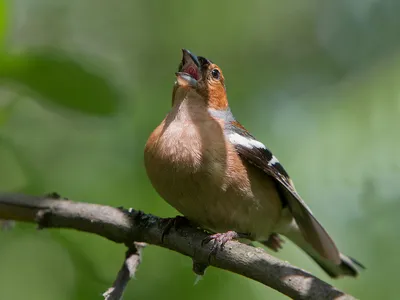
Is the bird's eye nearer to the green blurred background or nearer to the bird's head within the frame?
the bird's head

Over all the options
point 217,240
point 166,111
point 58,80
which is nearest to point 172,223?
point 217,240

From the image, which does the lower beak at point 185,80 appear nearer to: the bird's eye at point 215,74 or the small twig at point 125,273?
the bird's eye at point 215,74

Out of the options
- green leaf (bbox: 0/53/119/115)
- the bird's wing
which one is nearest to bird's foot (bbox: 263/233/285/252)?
the bird's wing

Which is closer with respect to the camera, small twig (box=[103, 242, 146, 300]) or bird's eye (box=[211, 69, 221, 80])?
small twig (box=[103, 242, 146, 300])

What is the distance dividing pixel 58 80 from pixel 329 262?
11.0 ft

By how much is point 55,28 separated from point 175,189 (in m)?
4.92

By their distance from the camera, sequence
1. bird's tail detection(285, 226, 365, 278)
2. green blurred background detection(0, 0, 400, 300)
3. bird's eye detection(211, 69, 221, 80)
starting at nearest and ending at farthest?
green blurred background detection(0, 0, 400, 300) → bird's eye detection(211, 69, 221, 80) → bird's tail detection(285, 226, 365, 278)

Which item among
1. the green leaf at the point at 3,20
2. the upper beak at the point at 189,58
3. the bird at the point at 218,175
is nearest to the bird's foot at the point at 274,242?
the bird at the point at 218,175

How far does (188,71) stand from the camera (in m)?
5.20

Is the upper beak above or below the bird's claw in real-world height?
above

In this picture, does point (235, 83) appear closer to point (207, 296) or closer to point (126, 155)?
point (126, 155)

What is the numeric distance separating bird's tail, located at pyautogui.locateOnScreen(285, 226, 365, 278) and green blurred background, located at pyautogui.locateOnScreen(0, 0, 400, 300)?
13 cm

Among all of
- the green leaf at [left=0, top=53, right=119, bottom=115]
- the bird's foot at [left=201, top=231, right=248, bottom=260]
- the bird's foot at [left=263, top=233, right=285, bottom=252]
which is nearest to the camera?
the bird's foot at [left=201, top=231, right=248, bottom=260]

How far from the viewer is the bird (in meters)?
4.32
